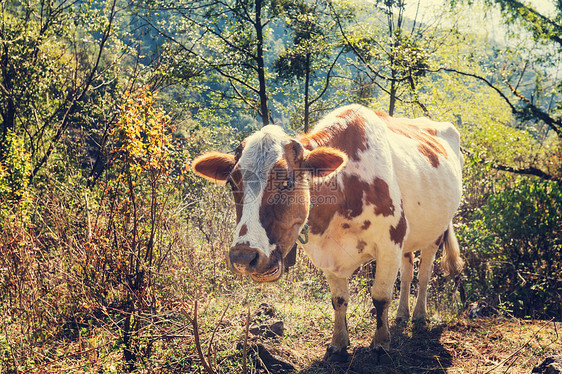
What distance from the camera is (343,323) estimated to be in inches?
186

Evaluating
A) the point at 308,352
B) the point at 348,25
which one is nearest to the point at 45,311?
the point at 308,352

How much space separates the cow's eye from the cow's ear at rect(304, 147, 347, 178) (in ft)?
0.87

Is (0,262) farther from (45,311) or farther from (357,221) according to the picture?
(357,221)

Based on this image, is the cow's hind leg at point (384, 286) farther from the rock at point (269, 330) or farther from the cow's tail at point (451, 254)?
the cow's tail at point (451, 254)

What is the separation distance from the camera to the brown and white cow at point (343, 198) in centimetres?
344

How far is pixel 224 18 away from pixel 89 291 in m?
10.3

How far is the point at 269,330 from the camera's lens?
469 centimetres

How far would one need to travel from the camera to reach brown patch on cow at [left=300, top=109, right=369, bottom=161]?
13.9ft

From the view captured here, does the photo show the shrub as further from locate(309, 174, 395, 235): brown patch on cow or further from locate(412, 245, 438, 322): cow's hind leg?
locate(309, 174, 395, 235): brown patch on cow

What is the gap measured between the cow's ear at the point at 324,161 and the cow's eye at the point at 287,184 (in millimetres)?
265

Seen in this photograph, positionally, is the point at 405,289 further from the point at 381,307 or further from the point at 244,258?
the point at 244,258

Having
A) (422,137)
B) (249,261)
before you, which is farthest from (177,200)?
(249,261)

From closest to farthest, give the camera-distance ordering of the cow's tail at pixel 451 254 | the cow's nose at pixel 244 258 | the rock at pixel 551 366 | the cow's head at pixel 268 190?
the cow's nose at pixel 244 258
the cow's head at pixel 268 190
the rock at pixel 551 366
the cow's tail at pixel 451 254

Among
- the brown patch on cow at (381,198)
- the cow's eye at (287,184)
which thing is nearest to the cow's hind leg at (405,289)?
the brown patch on cow at (381,198)
